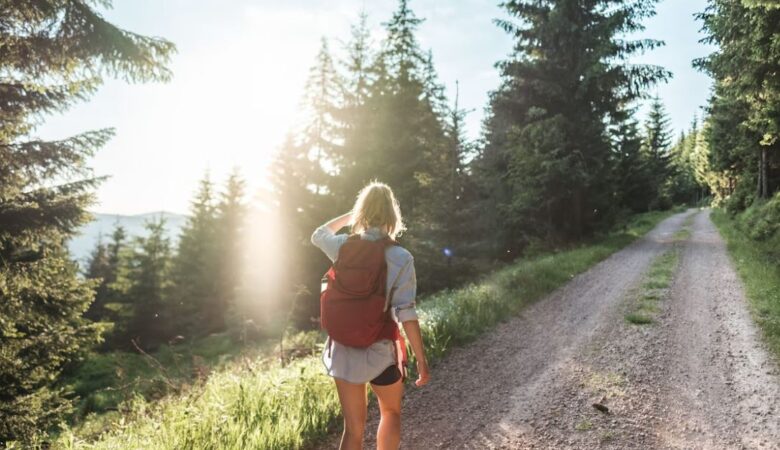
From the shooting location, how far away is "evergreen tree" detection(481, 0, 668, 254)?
18.3m

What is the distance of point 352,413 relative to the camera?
3115 millimetres

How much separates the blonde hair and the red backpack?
171mm

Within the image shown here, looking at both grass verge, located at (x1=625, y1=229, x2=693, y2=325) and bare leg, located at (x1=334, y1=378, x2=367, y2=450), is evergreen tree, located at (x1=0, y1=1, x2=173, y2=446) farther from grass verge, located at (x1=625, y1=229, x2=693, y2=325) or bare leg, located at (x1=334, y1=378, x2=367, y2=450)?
grass verge, located at (x1=625, y1=229, x2=693, y2=325)

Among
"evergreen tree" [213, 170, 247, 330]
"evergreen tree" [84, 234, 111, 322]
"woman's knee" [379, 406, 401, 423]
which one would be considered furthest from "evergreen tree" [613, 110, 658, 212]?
"evergreen tree" [84, 234, 111, 322]

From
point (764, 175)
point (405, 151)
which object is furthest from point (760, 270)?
point (764, 175)

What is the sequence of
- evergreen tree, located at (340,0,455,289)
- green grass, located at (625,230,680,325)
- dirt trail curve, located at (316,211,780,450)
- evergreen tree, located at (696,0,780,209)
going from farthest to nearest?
evergreen tree, located at (340,0,455,289) < evergreen tree, located at (696,0,780,209) < green grass, located at (625,230,680,325) < dirt trail curve, located at (316,211,780,450)

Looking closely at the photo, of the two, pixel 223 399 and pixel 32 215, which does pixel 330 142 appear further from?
pixel 223 399

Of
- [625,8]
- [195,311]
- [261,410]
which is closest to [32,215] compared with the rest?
[261,410]

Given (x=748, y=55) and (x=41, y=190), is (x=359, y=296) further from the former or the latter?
(x=748, y=55)

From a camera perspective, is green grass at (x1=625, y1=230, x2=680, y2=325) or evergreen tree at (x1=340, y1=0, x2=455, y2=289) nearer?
green grass at (x1=625, y1=230, x2=680, y2=325)

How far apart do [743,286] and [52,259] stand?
50.2 ft

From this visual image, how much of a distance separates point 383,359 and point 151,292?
33.7 meters

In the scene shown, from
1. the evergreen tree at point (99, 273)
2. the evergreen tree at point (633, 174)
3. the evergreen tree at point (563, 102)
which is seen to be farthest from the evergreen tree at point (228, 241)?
the evergreen tree at point (633, 174)

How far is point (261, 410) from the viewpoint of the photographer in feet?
16.1
